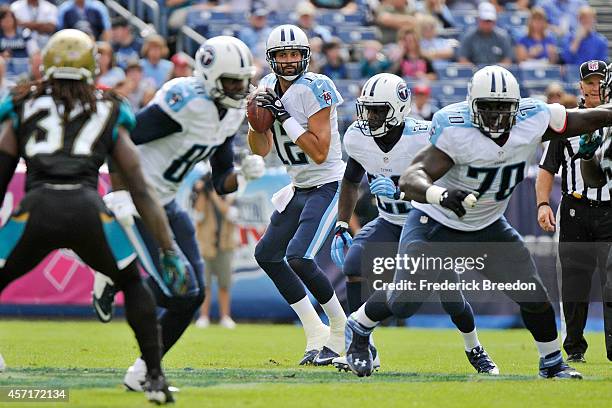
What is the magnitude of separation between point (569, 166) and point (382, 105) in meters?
2.14

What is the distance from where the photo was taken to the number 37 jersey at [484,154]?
7.04m

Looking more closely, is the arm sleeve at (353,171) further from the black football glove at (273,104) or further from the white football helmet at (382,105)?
the black football glove at (273,104)

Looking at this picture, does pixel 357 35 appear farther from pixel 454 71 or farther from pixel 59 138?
pixel 59 138

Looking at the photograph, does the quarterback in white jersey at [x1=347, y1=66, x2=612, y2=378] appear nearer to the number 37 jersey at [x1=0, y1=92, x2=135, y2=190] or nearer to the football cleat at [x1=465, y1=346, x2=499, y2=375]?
the football cleat at [x1=465, y1=346, x2=499, y2=375]

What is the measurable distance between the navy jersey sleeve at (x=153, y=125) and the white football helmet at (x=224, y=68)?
27 cm

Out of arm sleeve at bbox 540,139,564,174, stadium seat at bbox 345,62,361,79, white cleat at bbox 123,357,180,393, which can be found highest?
arm sleeve at bbox 540,139,564,174

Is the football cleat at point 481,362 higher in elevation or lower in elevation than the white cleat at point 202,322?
higher

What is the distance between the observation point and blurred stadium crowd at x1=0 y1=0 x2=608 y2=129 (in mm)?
15516

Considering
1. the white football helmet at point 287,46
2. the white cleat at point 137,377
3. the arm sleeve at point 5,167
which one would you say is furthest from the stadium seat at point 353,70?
the arm sleeve at point 5,167

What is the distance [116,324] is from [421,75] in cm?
543

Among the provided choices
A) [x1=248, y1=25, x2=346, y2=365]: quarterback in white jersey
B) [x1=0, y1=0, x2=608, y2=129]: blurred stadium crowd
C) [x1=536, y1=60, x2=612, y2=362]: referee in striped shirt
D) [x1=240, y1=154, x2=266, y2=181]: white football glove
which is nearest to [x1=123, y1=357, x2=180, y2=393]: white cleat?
[x1=240, y1=154, x2=266, y2=181]: white football glove

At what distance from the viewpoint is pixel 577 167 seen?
9312 millimetres

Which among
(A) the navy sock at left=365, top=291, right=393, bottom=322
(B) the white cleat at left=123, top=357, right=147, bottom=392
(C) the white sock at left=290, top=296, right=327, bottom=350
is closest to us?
(B) the white cleat at left=123, top=357, right=147, bottom=392

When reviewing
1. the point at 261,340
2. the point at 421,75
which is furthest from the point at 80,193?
the point at 421,75
